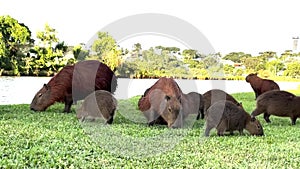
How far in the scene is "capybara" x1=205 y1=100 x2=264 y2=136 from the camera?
566 centimetres

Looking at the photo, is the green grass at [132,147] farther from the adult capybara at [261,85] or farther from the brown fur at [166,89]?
the adult capybara at [261,85]

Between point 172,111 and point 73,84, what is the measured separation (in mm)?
2918

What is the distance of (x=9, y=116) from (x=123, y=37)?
2353 millimetres

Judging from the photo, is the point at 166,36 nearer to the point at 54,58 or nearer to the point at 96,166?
the point at 96,166

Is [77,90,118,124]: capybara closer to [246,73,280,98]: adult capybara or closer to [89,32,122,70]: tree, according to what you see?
[89,32,122,70]: tree

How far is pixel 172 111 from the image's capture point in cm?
601

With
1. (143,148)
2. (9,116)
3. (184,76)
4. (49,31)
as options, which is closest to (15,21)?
(49,31)

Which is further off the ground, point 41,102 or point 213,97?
point 213,97

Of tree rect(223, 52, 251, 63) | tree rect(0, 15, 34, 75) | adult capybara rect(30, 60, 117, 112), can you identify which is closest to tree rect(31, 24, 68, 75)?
tree rect(0, 15, 34, 75)

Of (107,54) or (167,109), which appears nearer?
(167,109)

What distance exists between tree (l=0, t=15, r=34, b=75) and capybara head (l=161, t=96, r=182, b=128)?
24.6m

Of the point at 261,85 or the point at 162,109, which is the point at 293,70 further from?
the point at 162,109

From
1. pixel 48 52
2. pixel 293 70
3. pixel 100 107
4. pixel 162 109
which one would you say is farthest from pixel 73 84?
pixel 293 70

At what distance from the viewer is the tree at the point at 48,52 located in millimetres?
27875
